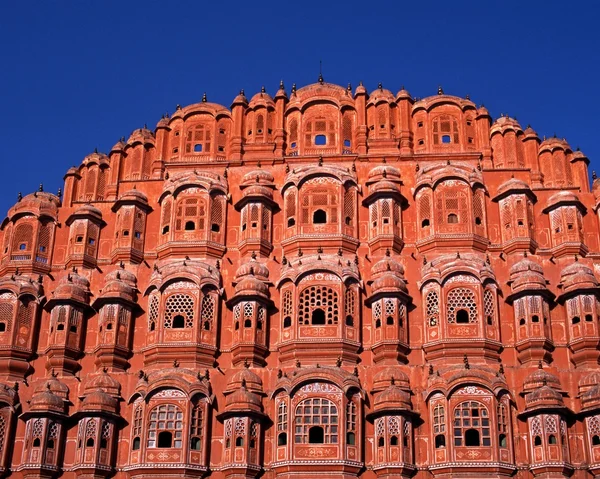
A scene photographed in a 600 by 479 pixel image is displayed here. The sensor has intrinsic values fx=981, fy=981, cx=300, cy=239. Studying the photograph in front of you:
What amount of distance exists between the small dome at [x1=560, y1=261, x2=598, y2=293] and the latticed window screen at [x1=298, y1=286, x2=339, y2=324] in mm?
7605

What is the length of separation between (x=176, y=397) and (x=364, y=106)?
13.7m

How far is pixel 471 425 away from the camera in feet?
97.7

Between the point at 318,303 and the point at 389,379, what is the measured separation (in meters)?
3.56

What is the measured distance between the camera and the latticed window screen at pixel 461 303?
3191 centimetres

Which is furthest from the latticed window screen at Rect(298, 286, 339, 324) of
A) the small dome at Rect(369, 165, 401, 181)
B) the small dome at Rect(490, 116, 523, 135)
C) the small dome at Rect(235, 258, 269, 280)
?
the small dome at Rect(490, 116, 523, 135)

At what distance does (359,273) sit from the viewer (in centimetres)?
3331

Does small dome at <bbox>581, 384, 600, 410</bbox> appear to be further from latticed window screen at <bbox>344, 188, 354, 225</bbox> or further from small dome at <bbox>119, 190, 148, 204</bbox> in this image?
small dome at <bbox>119, 190, 148, 204</bbox>

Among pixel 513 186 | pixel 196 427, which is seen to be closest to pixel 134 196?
pixel 196 427

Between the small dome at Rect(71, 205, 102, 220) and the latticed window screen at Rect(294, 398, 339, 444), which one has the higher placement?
the small dome at Rect(71, 205, 102, 220)

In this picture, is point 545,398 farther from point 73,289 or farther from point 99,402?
point 73,289

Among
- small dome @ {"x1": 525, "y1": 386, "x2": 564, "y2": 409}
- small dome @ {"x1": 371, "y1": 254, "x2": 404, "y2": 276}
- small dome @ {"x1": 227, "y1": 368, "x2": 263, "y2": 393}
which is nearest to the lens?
small dome @ {"x1": 525, "y1": 386, "x2": 564, "y2": 409}

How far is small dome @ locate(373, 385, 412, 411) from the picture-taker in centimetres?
2978

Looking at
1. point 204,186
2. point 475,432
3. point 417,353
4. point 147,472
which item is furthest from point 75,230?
point 475,432

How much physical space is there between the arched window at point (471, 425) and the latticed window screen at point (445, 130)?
11.1m
